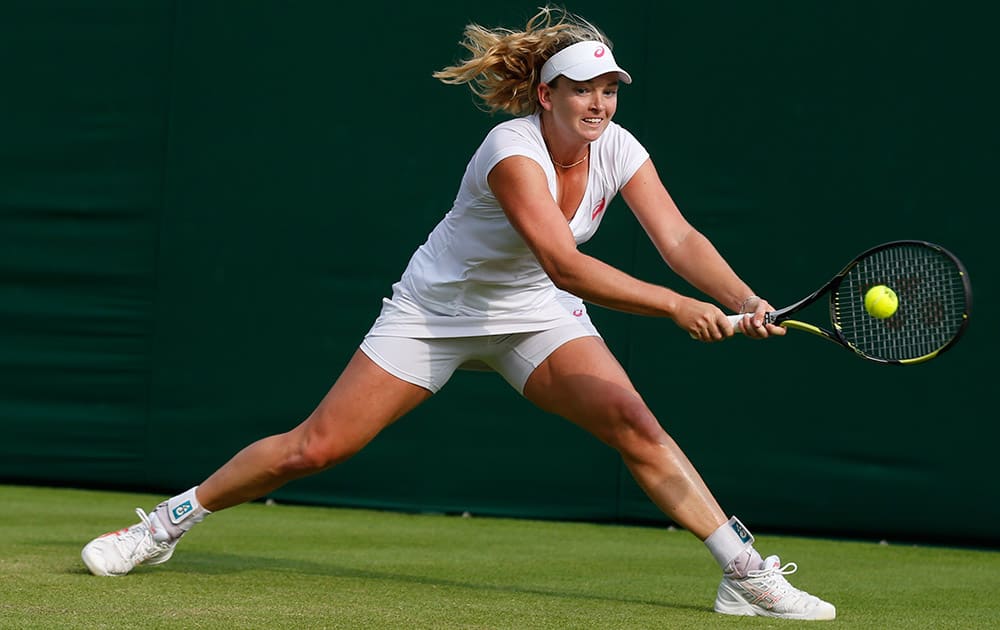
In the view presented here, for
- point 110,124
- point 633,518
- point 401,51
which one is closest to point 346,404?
point 633,518

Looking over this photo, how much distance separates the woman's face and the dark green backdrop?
251 centimetres

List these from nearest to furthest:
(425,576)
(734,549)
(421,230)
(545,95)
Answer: (734,549), (545,95), (425,576), (421,230)

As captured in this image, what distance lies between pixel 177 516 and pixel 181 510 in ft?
0.07

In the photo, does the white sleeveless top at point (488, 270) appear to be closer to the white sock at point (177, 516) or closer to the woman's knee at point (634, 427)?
the woman's knee at point (634, 427)

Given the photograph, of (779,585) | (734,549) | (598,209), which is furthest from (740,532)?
(598,209)

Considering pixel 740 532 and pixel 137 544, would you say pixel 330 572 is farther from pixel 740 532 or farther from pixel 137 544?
pixel 740 532

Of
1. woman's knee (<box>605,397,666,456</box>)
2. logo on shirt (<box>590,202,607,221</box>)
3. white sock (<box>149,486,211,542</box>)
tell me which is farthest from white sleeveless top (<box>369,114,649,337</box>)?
white sock (<box>149,486,211,542</box>)

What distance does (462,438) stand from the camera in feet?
22.3

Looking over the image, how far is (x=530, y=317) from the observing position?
4.08 meters

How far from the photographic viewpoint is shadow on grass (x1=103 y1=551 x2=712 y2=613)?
13.6 ft

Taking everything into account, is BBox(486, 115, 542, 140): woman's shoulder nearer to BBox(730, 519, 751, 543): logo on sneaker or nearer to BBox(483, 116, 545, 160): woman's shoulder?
BBox(483, 116, 545, 160): woman's shoulder

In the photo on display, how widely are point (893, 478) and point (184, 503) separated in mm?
3080

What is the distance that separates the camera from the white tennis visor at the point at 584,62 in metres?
3.84

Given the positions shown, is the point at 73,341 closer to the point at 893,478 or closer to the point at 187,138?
the point at 187,138
